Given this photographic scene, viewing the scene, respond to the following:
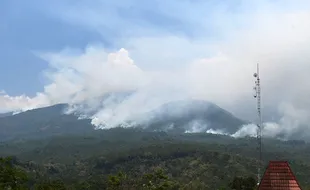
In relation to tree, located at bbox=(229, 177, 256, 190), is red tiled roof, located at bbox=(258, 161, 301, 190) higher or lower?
higher

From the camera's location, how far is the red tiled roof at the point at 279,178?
1503 inches

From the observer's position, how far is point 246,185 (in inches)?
3378

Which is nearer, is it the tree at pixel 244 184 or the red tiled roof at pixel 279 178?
the red tiled roof at pixel 279 178

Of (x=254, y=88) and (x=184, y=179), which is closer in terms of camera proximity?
(x=254, y=88)

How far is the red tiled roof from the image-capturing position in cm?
3819

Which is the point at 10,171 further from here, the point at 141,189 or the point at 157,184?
the point at 141,189

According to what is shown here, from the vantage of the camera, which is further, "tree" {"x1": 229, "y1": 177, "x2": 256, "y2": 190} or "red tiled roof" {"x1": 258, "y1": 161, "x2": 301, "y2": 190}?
"tree" {"x1": 229, "y1": 177, "x2": 256, "y2": 190}

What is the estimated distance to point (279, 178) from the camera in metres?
38.4

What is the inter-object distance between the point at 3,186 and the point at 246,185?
56.8 m

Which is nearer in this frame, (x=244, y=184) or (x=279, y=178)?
(x=279, y=178)

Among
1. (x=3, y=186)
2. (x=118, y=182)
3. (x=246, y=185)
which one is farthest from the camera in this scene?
(x=246, y=185)

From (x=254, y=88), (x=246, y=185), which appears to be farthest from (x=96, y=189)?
(x=254, y=88)

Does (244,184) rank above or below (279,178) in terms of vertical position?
below

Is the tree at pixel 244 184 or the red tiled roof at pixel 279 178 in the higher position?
the red tiled roof at pixel 279 178
